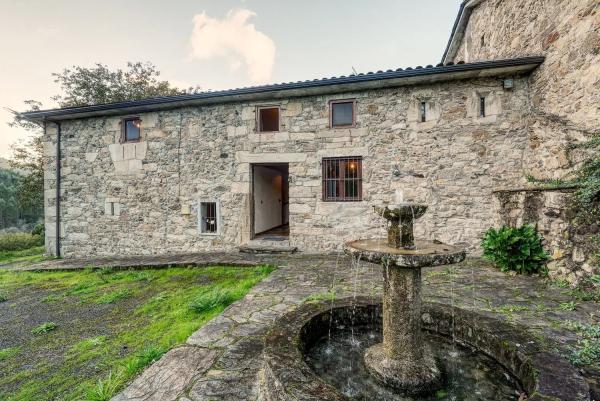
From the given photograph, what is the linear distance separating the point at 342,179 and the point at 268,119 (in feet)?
9.78

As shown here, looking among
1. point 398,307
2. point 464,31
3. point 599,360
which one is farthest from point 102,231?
point 464,31

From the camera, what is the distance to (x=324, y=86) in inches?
258

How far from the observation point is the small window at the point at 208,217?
25.6 ft

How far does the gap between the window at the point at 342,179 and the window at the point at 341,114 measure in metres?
0.91

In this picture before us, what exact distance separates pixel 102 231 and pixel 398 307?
374 inches

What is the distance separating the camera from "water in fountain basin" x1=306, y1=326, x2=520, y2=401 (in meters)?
1.99

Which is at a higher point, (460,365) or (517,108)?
(517,108)

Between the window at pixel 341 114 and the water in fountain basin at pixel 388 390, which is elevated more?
the window at pixel 341 114

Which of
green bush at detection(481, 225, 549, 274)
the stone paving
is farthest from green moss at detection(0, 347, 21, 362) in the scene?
green bush at detection(481, 225, 549, 274)

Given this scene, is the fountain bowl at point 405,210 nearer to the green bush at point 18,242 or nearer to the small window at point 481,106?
the small window at point 481,106

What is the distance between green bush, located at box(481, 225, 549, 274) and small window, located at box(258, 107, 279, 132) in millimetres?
5911

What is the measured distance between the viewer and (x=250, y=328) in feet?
9.85

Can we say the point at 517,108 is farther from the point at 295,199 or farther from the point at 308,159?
the point at 295,199

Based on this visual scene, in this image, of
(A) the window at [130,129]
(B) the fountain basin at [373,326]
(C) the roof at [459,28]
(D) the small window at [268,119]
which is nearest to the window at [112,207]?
(A) the window at [130,129]
